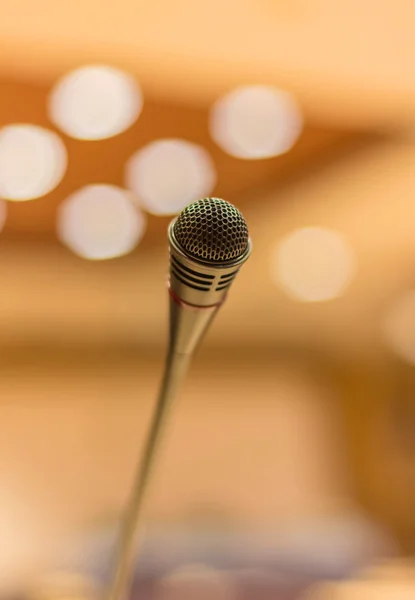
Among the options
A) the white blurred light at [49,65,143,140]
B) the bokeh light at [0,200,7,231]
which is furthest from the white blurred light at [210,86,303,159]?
the bokeh light at [0,200,7,231]

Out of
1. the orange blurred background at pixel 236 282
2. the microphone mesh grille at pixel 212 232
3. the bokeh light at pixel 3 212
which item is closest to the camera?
the microphone mesh grille at pixel 212 232

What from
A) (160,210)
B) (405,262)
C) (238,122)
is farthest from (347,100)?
(405,262)

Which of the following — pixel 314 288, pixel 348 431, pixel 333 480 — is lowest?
pixel 333 480

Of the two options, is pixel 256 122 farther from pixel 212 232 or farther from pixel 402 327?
pixel 402 327

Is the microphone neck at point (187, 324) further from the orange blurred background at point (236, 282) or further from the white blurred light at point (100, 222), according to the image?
the white blurred light at point (100, 222)

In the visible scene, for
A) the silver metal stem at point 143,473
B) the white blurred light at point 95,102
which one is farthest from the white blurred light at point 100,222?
the silver metal stem at point 143,473

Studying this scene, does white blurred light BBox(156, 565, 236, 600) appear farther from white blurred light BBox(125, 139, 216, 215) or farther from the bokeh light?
the bokeh light

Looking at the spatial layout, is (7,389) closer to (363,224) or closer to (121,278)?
(121,278)
